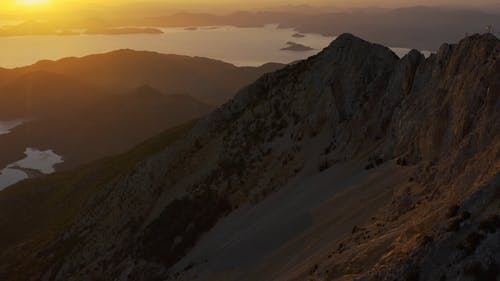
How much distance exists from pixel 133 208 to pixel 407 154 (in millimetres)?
32157

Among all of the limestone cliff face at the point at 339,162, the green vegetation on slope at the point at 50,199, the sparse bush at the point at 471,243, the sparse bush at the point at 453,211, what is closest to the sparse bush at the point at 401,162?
the limestone cliff face at the point at 339,162

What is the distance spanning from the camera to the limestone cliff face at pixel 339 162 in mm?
17938

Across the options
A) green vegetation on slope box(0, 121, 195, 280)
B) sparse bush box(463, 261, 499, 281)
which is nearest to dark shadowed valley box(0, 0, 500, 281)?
sparse bush box(463, 261, 499, 281)

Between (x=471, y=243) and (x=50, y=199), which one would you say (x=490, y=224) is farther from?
(x=50, y=199)

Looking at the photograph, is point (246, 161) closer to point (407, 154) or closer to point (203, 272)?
point (203, 272)

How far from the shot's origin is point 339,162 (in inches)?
1377

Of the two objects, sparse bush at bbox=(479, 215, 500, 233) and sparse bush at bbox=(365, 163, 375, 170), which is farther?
sparse bush at bbox=(365, 163, 375, 170)

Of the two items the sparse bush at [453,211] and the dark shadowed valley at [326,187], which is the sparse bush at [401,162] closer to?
the dark shadowed valley at [326,187]

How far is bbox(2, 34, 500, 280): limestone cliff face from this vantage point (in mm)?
17938

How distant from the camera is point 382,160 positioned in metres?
30.8

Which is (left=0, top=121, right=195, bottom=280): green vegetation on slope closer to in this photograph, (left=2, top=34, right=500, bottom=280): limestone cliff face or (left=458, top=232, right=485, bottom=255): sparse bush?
(left=2, top=34, right=500, bottom=280): limestone cliff face

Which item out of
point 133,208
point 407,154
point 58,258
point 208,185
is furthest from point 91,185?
point 407,154

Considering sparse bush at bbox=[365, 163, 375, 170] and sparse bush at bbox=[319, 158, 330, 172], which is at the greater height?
sparse bush at bbox=[365, 163, 375, 170]

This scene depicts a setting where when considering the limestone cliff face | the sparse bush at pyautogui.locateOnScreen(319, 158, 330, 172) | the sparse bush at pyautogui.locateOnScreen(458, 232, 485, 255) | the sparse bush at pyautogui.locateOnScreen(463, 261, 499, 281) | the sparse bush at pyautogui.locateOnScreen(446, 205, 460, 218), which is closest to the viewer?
the sparse bush at pyautogui.locateOnScreen(463, 261, 499, 281)
